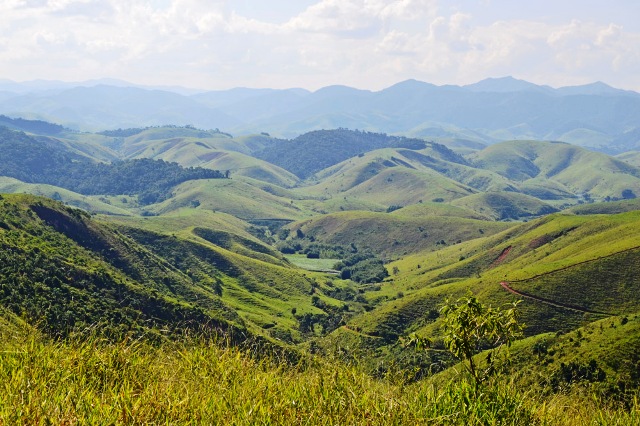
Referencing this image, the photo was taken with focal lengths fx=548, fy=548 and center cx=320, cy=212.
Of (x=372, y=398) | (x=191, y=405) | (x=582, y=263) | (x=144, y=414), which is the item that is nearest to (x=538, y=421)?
(x=372, y=398)

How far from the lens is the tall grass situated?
13.1m

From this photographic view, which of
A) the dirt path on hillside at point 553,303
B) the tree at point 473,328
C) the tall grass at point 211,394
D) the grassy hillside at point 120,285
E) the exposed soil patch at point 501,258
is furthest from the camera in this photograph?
the exposed soil patch at point 501,258

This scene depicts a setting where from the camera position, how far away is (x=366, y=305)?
189m

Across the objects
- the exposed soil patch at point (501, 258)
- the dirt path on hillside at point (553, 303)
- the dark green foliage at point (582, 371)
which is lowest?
the exposed soil patch at point (501, 258)

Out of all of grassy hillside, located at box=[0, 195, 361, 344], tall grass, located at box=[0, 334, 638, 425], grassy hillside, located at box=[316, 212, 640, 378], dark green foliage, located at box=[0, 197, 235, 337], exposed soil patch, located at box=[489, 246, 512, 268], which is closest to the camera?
tall grass, located at box=[0, 334, 638, 425]

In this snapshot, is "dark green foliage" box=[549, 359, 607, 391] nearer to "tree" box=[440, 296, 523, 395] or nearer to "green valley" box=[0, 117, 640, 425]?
"green valley" box=[0, 117, 640, 425]

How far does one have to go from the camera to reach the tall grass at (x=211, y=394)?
13.1 meters

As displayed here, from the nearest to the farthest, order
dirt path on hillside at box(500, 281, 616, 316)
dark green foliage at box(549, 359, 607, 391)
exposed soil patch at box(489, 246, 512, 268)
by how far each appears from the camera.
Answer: dark green foliage at box(549, 359, 607, 391)
dirt path on hillside at box(500, 281, 616, 316)
exposed soil patch at box(489, 246, 512, 268)

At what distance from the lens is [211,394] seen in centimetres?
1472

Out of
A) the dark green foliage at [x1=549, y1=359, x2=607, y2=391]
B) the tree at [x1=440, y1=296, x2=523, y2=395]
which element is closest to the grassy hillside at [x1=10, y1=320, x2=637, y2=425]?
the tree at [x1=440, y1=296, x2=523, y2=395]

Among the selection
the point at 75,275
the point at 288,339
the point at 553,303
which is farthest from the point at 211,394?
the point at 288,339

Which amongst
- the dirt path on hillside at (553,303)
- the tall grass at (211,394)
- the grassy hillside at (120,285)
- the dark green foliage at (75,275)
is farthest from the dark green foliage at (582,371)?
the tall grass at (211,394)

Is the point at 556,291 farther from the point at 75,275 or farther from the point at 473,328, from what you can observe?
the point at 473,328

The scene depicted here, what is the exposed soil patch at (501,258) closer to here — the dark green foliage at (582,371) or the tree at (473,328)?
the dark green foliage at (582,371)
